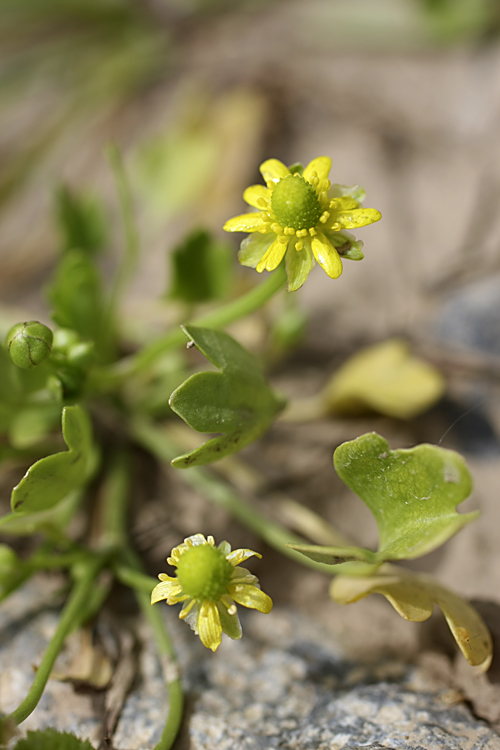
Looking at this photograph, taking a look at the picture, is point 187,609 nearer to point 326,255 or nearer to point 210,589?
point 210,589

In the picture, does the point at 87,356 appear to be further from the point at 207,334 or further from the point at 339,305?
A: the point at 339,305

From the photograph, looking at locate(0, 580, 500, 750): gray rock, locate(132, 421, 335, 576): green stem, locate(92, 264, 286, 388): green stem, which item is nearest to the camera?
locate(0, 580, 500, 750): gray rock

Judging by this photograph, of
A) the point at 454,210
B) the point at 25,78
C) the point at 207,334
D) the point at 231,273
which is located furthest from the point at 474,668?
the point at 25,78

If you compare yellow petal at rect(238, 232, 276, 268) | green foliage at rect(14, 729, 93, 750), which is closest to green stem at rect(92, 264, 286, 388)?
yellow petal at rect(238, 232, 276, 268)

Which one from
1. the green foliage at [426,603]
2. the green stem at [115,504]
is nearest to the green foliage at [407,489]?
the green foliage at [426,603]

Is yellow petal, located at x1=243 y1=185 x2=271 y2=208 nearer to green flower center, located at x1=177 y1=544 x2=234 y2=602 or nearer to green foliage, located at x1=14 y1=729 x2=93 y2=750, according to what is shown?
green flower center, located at x1=177 y1=544 x2=234 y2=602

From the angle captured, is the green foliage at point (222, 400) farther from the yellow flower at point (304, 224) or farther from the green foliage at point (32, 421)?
the green foliage at point (32, 421)
